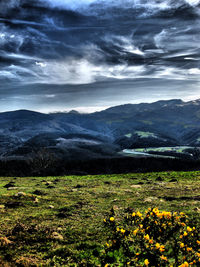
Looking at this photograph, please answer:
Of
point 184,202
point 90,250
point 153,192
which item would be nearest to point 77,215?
point 90,250

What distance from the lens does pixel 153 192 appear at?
23.3 metres

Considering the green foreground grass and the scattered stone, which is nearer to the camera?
the green foreground grass

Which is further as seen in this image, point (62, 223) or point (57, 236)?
point (62, 223)

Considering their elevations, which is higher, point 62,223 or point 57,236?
point 57,236

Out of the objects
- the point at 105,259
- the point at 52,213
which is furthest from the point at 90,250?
the point at 52,213

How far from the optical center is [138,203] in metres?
18.2

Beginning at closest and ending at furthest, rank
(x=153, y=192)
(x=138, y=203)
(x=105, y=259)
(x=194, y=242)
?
1. (x=194, y=242)
2. (x=105, y=259)
3. (x=138, y=203)
4. (x=153, y=192)

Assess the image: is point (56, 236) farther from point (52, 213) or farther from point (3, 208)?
point (3, 208)

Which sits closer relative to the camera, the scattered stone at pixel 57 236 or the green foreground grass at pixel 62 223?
the green foreground grass at pixel 62 223

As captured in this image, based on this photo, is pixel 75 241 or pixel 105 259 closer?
pixel 105 259

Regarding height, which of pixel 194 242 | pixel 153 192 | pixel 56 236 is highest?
pixel 194 242

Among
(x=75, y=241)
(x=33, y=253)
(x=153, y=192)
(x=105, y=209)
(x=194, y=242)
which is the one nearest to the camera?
(x=194, y=242)

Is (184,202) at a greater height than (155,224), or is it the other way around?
(155,224)

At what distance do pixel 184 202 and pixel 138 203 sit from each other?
4021 millimetres
